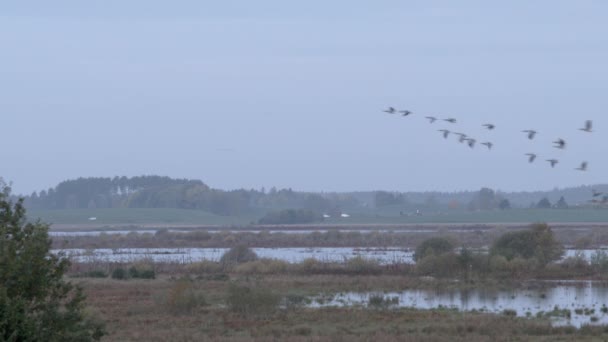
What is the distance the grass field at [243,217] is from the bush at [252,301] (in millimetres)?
107388

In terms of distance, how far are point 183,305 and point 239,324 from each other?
506 centimetres

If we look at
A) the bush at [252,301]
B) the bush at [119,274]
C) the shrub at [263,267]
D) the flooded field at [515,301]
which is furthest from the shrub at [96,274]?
the bush at [252,301]

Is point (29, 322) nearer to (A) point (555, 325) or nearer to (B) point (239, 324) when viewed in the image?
(B) point (239, 324)

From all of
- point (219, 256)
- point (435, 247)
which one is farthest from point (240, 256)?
point (435, 247)

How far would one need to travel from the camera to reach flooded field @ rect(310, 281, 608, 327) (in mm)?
34500

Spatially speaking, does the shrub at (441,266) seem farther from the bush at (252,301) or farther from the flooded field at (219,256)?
the bush at (252,301)

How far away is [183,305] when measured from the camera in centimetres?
3588

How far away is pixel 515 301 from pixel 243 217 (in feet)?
489

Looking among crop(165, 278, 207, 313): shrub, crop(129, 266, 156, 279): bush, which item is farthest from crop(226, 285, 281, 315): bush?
crop(129, 266, 156, 279): bush

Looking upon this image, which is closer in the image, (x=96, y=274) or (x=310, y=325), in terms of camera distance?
(x=310, y=325)

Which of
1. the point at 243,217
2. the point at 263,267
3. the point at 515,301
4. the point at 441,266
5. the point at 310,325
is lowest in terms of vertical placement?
the point at 310,325

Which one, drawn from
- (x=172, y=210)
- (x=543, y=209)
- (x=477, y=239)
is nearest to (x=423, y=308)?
(x=477, y=239)

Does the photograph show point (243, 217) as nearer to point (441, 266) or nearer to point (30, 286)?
point (441, 266)

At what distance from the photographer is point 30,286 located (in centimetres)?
1484
